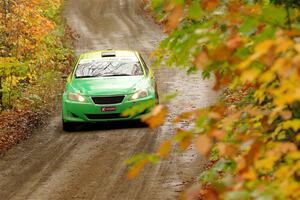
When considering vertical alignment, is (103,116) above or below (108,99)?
below

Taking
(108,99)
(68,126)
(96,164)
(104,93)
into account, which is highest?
(104,93)

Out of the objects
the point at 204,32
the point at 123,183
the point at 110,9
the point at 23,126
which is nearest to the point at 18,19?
the point at 23,126

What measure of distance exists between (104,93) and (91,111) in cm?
49

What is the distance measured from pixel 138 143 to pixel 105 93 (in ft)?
5.60

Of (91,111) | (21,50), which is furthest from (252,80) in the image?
(21,50)

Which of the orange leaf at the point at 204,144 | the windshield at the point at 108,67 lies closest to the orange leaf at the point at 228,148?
the orange leaf at the point at 204,144

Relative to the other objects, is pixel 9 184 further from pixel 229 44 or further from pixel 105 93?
pixel 229 44

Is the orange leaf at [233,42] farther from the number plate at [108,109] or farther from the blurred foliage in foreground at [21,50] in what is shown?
the blurred foliage in foreground at [21,50]

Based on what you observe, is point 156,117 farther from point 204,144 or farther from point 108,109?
point 108,109

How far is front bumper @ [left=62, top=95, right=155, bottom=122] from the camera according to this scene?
45.1ft

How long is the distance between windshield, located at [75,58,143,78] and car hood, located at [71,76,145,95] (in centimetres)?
25

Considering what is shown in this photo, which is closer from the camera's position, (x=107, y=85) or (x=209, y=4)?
(x=209, y=4)

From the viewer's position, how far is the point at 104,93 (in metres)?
13.8

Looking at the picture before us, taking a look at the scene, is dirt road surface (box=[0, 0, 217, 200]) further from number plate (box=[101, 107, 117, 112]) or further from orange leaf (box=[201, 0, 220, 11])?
orange leaf (box=[201, 0, 220, 11])
